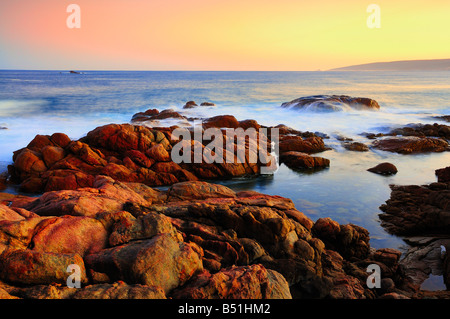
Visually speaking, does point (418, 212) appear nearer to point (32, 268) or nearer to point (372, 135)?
point (32, 268)

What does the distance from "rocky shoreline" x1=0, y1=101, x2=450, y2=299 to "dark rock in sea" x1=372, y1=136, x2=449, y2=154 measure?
372 inches

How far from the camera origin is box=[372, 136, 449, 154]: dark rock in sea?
2264cm

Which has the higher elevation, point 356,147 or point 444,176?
point 356,147

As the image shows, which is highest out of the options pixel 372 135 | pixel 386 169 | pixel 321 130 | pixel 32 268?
pixel 321 130

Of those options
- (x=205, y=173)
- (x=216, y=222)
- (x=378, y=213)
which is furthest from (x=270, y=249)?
(x=205, y=173)

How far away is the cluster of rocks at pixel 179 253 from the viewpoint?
4.99 metres

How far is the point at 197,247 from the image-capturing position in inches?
257

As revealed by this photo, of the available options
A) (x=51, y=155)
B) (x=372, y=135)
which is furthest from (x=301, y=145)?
(x=51, y=155)

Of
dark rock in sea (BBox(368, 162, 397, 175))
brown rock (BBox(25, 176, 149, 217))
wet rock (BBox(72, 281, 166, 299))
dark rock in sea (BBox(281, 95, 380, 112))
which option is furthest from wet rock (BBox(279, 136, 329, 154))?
dark rock in sea (BBox(281, 95, 380, 112))

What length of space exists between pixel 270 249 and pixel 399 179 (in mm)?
12125

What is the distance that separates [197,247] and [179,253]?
0.81 metres

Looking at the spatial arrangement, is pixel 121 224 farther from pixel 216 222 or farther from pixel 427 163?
pixel 427 163

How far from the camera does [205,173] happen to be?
17.2m

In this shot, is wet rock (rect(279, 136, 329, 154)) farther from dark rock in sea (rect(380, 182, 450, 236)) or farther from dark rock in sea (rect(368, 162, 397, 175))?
dark rock in sea (rect(380, 182, 450, 236))
